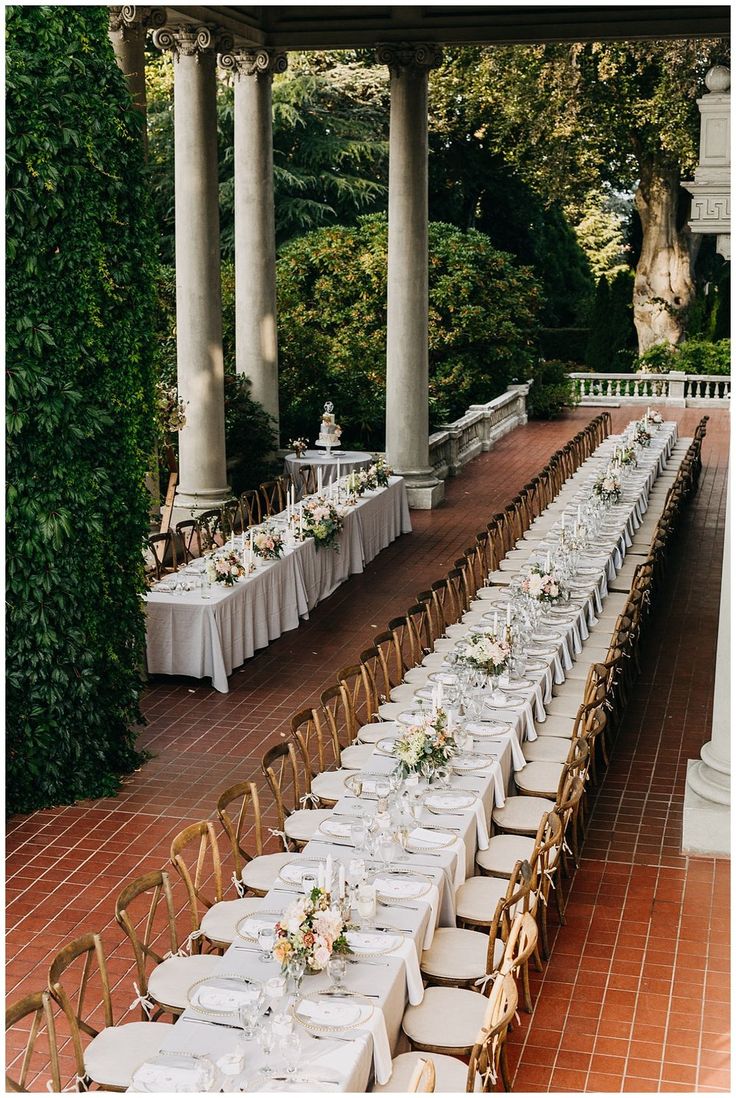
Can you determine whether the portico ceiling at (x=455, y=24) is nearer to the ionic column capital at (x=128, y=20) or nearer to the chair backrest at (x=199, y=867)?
the ionic column capital at (x=128, y=20)

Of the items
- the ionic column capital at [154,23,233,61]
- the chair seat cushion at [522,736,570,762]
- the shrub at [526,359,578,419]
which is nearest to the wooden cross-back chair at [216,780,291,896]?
the chair seat cushion at [522,736,570,762]

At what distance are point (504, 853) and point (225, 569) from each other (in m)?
5.76

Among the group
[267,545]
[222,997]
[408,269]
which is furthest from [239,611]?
[408,269]

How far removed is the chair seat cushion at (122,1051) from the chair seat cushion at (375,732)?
3906 mm

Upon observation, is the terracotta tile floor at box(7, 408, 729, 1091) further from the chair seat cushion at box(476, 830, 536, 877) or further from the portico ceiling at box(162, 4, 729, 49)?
the portico ceiling at box(162, 4, 729, 49)

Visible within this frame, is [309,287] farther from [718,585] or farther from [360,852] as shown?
[360,852]

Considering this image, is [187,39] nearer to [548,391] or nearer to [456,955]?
[456,955]

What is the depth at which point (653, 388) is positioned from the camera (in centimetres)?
3512

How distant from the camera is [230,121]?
32500mm

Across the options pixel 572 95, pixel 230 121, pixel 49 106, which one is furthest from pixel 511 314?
pixel 49 106

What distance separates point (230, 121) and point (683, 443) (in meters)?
14.2

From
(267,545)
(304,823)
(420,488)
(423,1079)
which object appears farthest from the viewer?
(420,488)

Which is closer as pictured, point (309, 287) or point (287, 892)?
point (287, 892)

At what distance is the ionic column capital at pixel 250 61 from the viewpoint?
66.7ft
